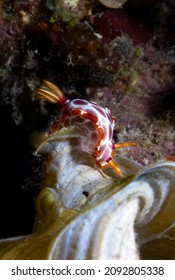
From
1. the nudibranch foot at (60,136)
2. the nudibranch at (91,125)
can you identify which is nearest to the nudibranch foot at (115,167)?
the nudibranch at (91,125)

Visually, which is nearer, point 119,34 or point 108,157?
point 108,157

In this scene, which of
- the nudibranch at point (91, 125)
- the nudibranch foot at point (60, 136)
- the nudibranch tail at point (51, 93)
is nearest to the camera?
the nudibranch foot at point (60, 136)

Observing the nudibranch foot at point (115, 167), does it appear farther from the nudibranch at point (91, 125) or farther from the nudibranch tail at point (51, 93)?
the nudibranch tail at point (51, 93)

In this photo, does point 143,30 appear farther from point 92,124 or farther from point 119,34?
point 92,124

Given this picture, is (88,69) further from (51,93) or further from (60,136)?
(60,136)

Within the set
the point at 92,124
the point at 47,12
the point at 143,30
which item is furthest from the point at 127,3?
the point at 92,124

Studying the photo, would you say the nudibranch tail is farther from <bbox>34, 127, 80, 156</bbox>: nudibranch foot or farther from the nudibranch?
<bbox>34, 127, 80, 156</bbox>: nudibranch foot
